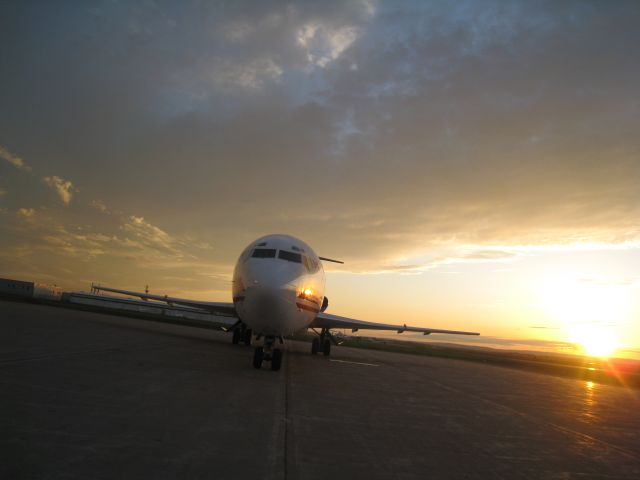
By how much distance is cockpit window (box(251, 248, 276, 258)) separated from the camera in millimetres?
11570

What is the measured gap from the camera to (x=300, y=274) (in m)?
11.5

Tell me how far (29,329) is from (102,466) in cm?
1266

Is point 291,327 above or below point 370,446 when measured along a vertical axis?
above

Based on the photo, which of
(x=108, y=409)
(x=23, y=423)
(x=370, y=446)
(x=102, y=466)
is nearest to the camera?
(x=102, y=466)

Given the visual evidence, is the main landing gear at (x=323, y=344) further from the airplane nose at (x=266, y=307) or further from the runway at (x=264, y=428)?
the runway at (x=264, y=428)

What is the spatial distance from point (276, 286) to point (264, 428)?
5311mm

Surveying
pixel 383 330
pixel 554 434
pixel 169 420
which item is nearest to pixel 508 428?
pixel 554 434

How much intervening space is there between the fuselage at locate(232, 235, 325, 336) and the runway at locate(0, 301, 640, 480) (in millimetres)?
1397

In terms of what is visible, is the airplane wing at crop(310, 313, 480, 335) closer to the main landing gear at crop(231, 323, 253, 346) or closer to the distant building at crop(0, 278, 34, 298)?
the main landing gear at crop(231, 323, 253, 346)

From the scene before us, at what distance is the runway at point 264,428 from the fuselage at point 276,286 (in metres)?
1.40

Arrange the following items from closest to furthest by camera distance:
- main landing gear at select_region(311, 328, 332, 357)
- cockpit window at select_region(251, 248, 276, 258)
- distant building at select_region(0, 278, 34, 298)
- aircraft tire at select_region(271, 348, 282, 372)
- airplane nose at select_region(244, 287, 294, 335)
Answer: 1. airplane nose at select_region(244, 287, 294, 335)
2. aircraft tire at select_region(271, 348, 282, 372)
3. cockpit window at select_region(251, 248, 276, 258)
4. main landing gear at select_region(311, 328, 332, 357)
5. distant building at select_region(0, 278, 34, 298)

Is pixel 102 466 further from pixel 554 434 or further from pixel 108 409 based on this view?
pixel 554 434

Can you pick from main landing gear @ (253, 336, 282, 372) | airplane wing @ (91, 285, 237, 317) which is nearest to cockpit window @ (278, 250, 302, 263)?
main landing gear @ (253, 336, 282, 372)

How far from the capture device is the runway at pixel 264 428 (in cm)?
376
